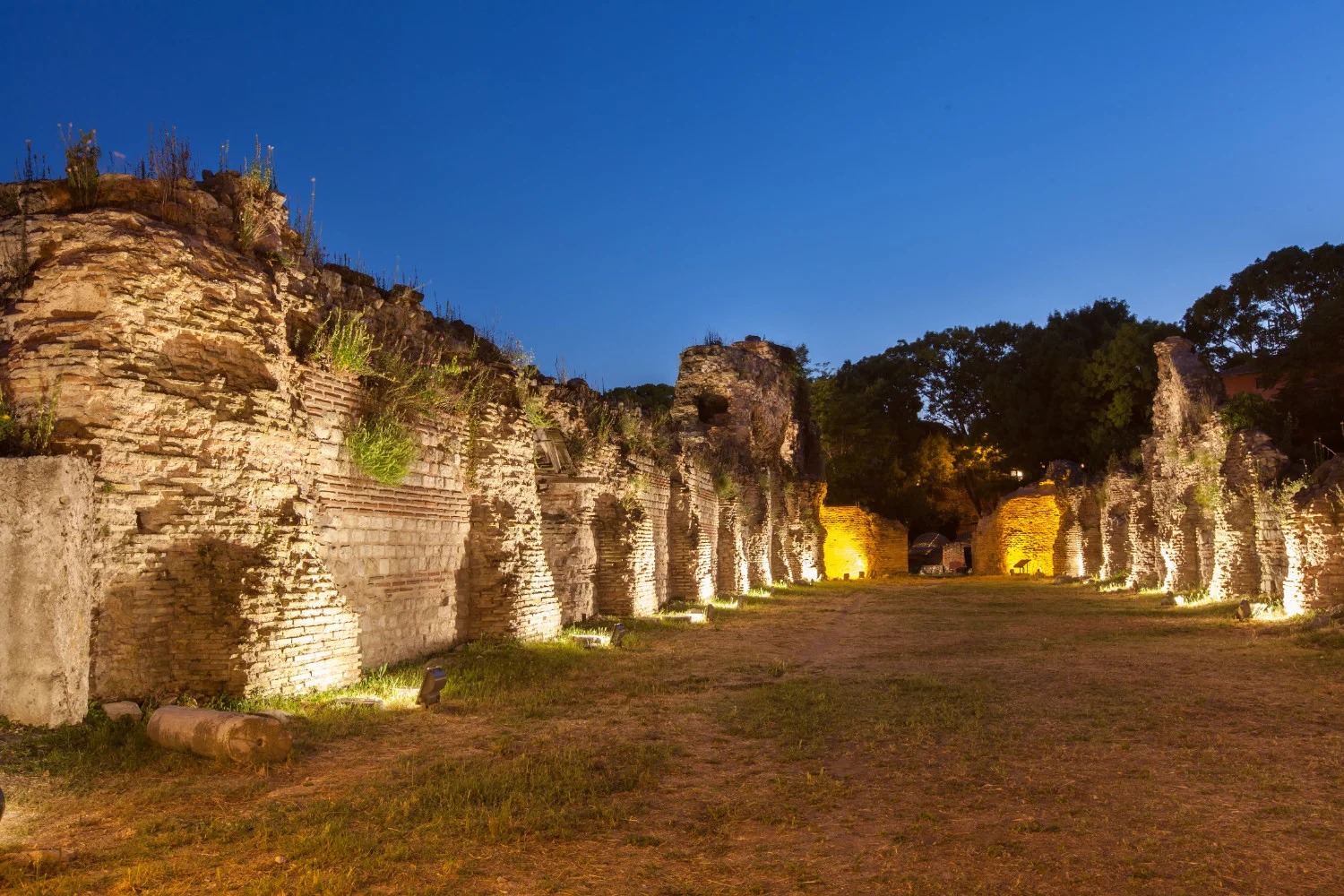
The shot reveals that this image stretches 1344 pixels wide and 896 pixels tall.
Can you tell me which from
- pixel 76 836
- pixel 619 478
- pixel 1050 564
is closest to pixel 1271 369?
pixel 1050 564

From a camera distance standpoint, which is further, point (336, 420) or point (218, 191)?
point (336, 420)

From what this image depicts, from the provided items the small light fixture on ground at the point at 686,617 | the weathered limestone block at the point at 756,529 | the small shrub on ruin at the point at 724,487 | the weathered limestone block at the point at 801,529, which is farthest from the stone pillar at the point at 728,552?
the weathered limestone block at the point at 801,529

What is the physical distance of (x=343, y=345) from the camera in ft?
27.2

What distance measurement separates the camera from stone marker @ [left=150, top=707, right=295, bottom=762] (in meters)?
5.32

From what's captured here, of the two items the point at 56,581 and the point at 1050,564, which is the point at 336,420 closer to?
the point at 56,581

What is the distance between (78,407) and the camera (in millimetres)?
6211

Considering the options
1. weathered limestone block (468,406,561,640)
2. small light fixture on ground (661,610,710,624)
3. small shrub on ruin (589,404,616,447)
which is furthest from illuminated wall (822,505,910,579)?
weathered limestone block (468,406,561,640)

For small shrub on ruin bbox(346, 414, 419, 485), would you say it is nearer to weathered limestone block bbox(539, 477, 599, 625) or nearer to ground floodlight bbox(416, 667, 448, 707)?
ground floodlight bbox(416, 667, 448, 707)

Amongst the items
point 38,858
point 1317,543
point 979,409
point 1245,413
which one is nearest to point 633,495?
point 1317,543

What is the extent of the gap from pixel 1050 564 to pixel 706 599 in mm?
22383

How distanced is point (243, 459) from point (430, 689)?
244cm

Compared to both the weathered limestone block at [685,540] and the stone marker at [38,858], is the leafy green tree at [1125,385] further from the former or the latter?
the stone marker at [38,858]

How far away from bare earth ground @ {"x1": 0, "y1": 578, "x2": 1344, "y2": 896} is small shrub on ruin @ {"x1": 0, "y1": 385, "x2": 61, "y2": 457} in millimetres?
1919

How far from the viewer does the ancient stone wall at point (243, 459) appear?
20.7 ft
